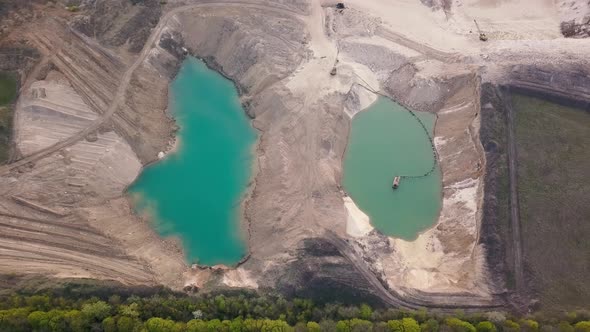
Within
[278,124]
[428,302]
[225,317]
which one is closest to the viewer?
[225,317]

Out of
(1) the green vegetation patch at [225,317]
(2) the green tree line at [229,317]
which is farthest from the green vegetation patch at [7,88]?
(2) the green tree line at [229,317]

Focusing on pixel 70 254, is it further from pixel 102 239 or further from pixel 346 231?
pixel 346 231

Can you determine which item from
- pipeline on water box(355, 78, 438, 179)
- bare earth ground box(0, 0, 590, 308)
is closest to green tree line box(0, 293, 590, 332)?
bare earth ground box(0, 0, 590, 308)

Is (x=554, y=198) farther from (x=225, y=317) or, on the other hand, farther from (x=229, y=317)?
(x=225, y=317)

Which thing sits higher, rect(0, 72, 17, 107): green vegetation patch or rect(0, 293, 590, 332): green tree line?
rect(0, 72, 17, 107): green vegetation patch

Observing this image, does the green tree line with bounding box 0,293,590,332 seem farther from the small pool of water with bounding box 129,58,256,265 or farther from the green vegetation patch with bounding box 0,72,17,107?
the green vegetation patch with bounding box 0,72,17,107

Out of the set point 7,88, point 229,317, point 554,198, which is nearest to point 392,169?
point 554,198

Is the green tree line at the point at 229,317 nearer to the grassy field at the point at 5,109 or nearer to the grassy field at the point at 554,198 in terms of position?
the grassy field at the point at 554,198

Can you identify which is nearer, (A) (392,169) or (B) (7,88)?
(B) (7,88)
